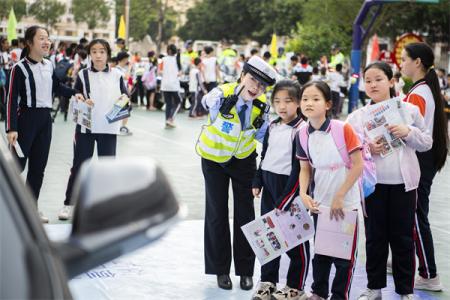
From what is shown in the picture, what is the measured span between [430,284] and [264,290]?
4.26 feet

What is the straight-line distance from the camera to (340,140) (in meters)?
5.24

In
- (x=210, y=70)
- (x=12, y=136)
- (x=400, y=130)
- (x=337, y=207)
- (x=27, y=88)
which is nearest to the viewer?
(x=337, y=207)

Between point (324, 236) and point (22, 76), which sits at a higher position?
point (22, 76)

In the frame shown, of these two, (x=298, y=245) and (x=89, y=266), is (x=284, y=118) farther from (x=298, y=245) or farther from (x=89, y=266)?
(x=89, y=266)

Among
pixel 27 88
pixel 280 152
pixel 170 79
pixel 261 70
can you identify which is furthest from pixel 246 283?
pixel 170 79

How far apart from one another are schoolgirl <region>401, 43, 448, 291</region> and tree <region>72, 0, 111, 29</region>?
6697 centimetres

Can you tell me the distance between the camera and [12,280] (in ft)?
5.13

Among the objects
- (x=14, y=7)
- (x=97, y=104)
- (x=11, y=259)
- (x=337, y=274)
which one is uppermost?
(x=14, y=7)

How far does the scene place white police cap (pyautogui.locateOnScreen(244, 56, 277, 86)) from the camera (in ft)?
18.9

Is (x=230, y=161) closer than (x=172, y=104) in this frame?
Yes

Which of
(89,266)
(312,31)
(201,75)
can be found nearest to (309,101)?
(89,266)

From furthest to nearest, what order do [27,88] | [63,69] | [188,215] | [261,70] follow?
1. [63,69]
2. [188,215]
3. [27,88]
4. [261,70]

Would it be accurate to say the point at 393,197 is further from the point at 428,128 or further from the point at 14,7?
the point at 14,7

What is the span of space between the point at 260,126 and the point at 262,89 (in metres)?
0.25
